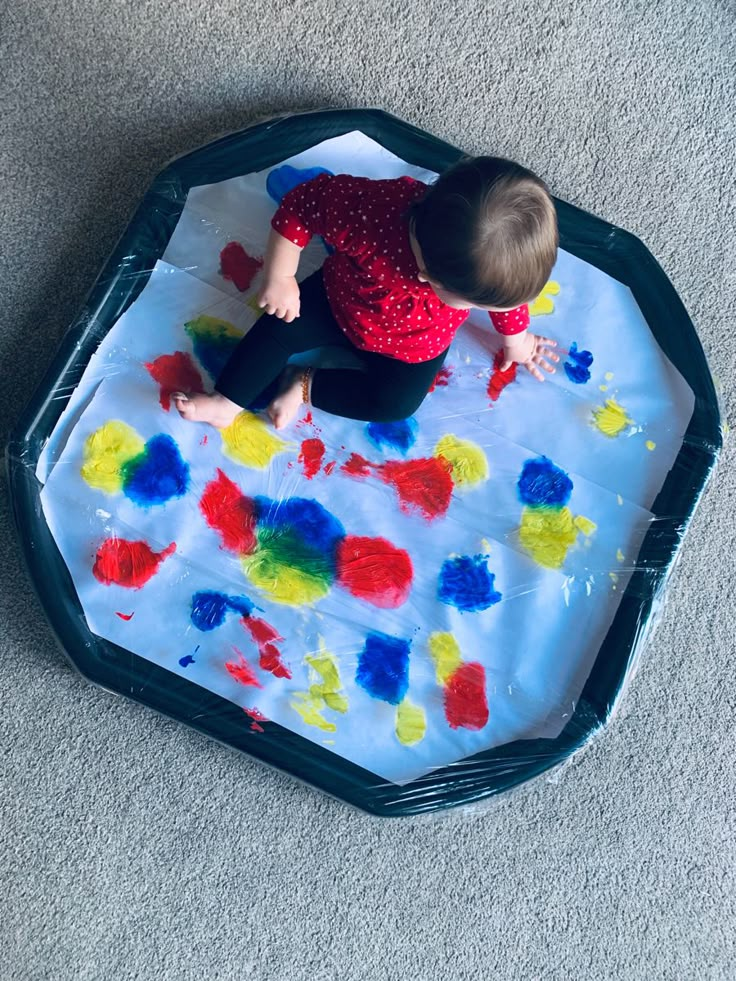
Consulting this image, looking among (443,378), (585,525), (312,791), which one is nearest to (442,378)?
(443,378)

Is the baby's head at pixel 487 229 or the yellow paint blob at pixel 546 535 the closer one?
the baby's head at pixel 487 229

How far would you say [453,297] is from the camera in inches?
23.4

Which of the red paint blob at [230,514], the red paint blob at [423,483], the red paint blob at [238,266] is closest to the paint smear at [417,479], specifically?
the red paint blob at [423,483]

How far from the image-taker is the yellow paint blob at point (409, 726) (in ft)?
2.51

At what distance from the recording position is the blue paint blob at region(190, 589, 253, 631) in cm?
76

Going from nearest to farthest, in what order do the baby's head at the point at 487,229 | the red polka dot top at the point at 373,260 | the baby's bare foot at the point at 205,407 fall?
the baby's head at the point at 487,229, the red polka dot top at the point at 373,260, the baby's bare foot at the point at 205,407

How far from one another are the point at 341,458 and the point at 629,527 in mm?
300

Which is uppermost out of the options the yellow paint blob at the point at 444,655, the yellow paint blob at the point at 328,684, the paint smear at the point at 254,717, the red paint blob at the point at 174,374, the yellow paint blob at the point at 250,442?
the red paint blob at the point at 174,374

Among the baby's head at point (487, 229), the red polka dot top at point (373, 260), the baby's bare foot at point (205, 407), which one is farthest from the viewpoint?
the baby's bare foot at point (205, 407)

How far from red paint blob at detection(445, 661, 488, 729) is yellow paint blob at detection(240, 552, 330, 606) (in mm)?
163

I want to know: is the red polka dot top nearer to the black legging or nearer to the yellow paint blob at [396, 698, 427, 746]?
the black legging

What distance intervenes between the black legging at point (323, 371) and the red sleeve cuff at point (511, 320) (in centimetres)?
6

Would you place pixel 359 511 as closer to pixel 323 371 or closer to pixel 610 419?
pixel 323 371

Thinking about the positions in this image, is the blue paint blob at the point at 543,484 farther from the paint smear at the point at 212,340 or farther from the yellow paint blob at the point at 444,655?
the paint smear at the point at 212,340
